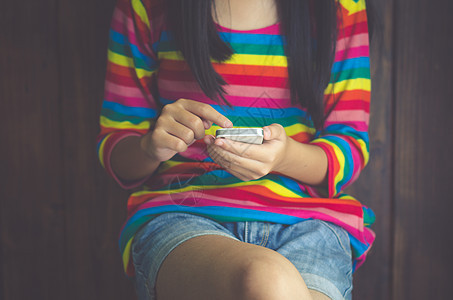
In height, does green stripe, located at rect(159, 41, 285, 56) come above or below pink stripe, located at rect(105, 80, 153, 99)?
above

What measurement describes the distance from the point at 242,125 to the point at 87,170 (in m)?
0.39

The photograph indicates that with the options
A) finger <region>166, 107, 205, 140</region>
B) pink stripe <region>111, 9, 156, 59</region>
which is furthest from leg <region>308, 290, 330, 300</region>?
pink stripe <region>111, 9, 156, 59</region>

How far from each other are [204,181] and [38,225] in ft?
1.45

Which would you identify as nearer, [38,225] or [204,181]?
[204,181]

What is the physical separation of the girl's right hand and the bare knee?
0.16m

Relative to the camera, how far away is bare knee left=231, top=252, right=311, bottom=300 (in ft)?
1.07

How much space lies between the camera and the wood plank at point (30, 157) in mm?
727

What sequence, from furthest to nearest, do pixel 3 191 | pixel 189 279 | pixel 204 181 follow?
pixel 3 191, pixel 204 181, pixel 189 279

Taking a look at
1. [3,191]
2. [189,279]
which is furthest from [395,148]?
[3,191]

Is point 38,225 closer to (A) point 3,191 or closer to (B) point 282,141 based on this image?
(A) point 3,191

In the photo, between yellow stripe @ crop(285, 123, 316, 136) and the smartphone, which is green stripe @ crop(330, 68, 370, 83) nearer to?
yellow stripe @ crop(285, 123, 316, 136)

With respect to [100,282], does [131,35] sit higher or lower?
higher

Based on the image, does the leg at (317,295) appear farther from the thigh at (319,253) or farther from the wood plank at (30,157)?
the wood plank at (30,157)

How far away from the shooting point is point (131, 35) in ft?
1.93
